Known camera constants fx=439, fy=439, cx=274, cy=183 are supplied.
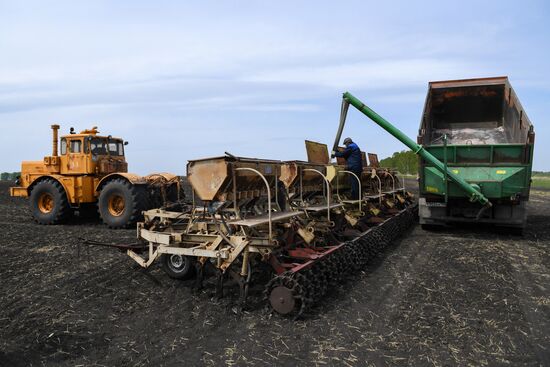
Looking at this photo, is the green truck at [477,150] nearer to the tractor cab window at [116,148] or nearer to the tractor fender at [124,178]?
the tractor fender at [124,178]

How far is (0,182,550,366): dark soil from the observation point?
407 centimetres

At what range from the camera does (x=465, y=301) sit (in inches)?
217

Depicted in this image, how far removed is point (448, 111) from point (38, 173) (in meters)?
11.8

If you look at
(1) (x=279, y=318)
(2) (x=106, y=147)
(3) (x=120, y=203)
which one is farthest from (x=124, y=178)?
(1) (x=279, y=318)

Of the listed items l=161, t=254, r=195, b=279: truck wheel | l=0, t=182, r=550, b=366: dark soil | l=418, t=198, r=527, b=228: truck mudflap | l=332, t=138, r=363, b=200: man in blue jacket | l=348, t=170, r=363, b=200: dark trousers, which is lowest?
l=0, t=182, r=550, b=366: dark soil

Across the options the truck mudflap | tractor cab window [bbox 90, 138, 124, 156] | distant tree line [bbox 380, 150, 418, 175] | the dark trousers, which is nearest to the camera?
the truck mudflap

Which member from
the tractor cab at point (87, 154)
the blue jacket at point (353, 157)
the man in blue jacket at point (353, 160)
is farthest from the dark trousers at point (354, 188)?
the tractor cab at point (87, 154)

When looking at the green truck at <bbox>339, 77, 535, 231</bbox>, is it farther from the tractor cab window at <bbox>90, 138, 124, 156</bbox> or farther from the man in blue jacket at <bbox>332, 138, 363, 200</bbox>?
the tractor cab window at <bbox>90, 138, 124, 156</bbox>

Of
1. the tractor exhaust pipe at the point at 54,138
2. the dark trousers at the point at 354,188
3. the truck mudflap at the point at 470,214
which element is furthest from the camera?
the tractor exhaust pipe at the point at 54,138

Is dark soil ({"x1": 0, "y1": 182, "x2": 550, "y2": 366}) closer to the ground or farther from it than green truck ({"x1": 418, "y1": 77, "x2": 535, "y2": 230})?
closer to the ground

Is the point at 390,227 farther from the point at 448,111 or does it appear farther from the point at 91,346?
the point at 91,346

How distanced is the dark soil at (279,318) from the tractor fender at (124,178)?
10.8ft

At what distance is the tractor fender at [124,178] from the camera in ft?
36.3

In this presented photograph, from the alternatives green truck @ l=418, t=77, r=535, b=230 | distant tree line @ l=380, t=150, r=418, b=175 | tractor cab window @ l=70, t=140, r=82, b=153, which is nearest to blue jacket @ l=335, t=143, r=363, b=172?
green truck @ l=418, t=77, r=535, b=230
